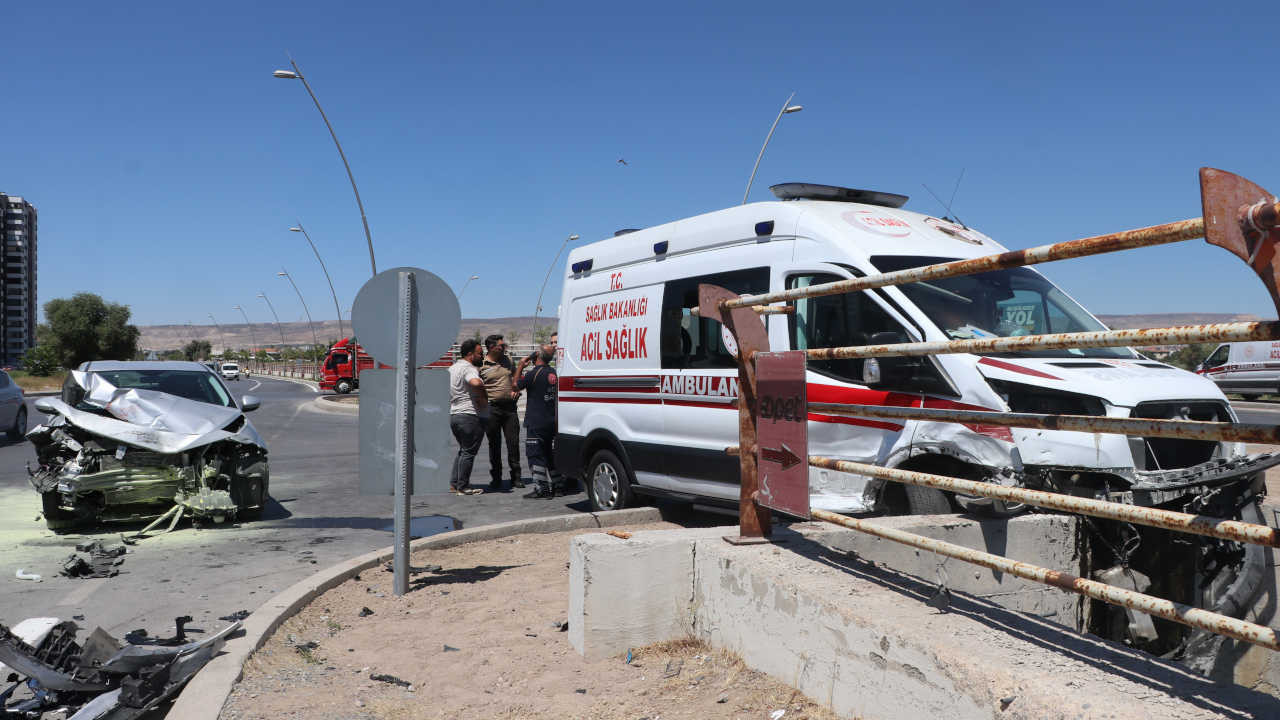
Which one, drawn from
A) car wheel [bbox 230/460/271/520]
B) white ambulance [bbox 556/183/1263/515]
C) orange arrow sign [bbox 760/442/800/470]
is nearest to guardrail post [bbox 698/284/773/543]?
orange arrow sign [bbox 760/442/800/470]

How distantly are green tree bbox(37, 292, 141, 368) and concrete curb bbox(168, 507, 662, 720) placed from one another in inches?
3922

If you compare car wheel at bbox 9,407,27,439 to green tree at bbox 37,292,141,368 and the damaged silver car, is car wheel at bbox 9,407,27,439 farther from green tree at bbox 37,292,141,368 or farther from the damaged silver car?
green tree at bbox 37,292,141,368

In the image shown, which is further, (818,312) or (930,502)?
(818,312)

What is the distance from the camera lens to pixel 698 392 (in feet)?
23.9

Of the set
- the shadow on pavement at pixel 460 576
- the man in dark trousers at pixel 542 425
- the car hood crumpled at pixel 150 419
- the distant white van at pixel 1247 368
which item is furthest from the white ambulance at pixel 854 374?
the distant white van at pixel 1247 368

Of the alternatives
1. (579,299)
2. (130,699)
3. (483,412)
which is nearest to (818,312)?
(579,299)

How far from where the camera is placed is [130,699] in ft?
12.2

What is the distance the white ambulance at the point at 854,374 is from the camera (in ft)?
15.4

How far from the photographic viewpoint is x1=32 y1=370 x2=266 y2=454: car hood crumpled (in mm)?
8202

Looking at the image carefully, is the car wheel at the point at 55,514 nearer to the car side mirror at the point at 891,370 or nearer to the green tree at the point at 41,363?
the car side mirror at the point at 891,370

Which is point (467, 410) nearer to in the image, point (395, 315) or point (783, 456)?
point (395, 315)

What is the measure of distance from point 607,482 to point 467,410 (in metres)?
2.71

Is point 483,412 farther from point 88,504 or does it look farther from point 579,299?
point 88,504

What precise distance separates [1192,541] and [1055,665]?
2586mm
